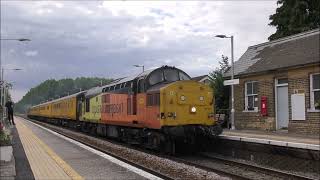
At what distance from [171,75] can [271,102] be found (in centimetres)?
672

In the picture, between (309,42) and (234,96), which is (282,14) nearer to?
(234,96)

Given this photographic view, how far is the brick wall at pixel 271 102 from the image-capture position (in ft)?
69.3

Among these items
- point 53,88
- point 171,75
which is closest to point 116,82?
point 171,75

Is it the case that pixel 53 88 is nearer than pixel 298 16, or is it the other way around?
pixel 298 16

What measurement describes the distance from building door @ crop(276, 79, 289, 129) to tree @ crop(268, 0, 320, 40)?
12938 mm

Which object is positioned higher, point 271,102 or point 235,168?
point 271,102

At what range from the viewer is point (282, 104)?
23156mm

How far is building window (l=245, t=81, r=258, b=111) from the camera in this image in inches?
988

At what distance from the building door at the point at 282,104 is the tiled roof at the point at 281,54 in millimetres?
800

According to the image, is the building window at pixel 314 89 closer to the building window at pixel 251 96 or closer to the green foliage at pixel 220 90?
the building window at pixel 251 96

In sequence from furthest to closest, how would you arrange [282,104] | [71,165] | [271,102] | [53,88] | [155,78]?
[53,88] < [271,102] < [282,104] < [155,78] < [71,165]

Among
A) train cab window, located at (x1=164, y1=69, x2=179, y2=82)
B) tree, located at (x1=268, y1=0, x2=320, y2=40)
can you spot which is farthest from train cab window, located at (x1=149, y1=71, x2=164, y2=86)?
tree, located at (x1=268, y1=0, x2=320, y2=40)

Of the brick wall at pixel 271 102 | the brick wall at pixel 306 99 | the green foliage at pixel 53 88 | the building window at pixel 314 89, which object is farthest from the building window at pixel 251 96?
the green foliage at pixel 53 88

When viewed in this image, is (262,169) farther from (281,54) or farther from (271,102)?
(281,54)
